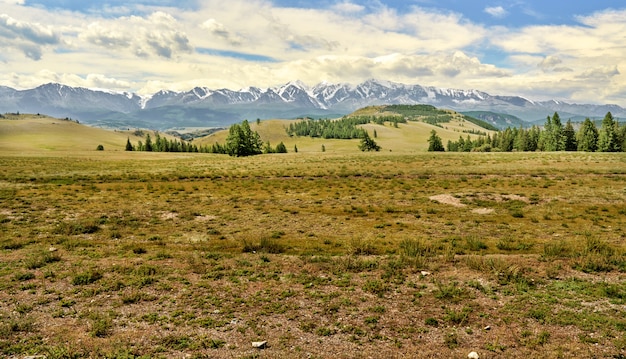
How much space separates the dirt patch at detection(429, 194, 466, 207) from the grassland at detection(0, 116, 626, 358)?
969 millimetres

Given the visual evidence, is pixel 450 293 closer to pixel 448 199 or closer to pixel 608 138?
pixel 448 199

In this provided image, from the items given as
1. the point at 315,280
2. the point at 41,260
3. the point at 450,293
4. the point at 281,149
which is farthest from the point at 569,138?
the point at 41,260

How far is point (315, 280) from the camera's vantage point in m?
13.5

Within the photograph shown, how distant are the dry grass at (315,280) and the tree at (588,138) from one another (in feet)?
315

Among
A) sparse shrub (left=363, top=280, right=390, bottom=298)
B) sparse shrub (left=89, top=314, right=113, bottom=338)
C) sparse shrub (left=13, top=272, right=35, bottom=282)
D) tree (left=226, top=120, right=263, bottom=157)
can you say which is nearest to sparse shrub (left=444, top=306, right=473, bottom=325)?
sparse shrub (left=363, top=280, right=390, bottom=298)

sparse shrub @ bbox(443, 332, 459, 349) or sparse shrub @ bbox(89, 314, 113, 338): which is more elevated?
sparse shrub @ bbox(89, 314, 113, 338)

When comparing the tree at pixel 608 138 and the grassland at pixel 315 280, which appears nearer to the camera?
the grassland at pixel 315 280

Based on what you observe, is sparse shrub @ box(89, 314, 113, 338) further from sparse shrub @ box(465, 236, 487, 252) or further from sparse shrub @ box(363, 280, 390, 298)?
sparse shrub @ box(465, 236, 487, 252)

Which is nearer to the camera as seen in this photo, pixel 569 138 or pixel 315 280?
pixel 315 280

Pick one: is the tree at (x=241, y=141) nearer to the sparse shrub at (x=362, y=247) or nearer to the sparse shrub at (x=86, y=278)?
the sparse shrub at (x=362, y=247)

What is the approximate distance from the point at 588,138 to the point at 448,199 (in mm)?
103187

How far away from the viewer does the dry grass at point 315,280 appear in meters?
9.30

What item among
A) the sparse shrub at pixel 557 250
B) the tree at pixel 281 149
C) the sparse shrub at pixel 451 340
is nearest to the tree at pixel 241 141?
the tree at pixel 281 149

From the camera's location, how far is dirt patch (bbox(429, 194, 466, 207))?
2938cm
